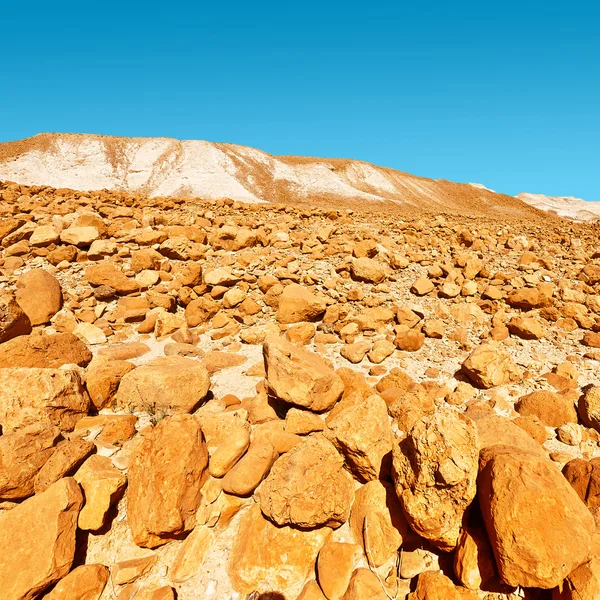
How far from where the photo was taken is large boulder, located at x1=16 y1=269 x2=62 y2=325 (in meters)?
4.64

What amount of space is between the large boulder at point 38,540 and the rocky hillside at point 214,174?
873 inches

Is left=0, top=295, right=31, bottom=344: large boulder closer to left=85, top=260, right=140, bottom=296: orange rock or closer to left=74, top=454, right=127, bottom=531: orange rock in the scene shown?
left=85, top=260, right=140, bottom=296: orange rock

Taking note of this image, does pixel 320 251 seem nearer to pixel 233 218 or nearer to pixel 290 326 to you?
pixel 290 326

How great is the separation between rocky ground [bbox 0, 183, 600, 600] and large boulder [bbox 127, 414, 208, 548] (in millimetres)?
14

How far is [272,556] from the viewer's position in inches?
95.3

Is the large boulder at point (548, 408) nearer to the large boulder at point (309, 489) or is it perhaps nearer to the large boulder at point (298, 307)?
the large boulder at point (309, 489)

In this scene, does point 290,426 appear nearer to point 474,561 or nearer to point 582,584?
point 474,561

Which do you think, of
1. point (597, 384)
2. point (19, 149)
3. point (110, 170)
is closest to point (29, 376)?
point (597, 384)

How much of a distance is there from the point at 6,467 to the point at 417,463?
2932 mm

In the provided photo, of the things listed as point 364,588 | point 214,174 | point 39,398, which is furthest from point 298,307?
point 214,174

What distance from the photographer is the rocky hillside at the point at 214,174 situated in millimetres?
25750

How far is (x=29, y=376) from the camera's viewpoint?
300cm

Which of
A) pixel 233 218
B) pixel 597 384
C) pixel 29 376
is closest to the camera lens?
pixel 29 376

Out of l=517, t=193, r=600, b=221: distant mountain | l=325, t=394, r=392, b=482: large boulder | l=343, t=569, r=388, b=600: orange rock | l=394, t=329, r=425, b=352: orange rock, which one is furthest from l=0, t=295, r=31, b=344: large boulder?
l=517, t=193, r=600, b=221: distant mountain
